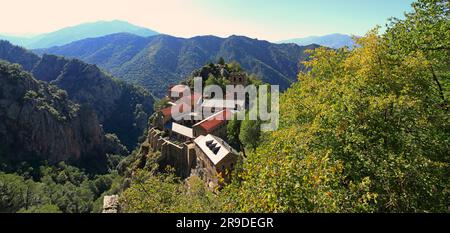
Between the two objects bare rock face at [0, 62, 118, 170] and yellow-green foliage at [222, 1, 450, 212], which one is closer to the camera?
yellow-green foliage at [222, 1, 450, 212]

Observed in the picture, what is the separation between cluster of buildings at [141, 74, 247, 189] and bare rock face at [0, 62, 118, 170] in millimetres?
87715

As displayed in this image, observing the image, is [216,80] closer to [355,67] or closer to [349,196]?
[355,67]

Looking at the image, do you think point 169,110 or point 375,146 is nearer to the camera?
point 375,146

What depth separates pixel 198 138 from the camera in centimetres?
6128

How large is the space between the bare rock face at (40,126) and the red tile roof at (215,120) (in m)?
108

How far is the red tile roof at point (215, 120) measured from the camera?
214 ft

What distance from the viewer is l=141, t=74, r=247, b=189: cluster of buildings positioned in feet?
161

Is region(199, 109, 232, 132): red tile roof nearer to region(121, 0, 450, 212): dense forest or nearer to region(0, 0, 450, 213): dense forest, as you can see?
region(0, 0, 450, 213): dense forest

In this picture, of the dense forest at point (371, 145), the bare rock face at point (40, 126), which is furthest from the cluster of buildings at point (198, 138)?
the bare rock face at point (40, 126)

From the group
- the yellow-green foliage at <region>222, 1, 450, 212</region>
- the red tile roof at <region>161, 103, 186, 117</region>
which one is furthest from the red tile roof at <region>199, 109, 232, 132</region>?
the yellow-green foliage at <region>222, 1, 450, 212</region>

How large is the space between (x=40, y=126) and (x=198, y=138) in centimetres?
12164

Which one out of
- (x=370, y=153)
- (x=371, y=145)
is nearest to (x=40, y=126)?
(x=371, y=145)

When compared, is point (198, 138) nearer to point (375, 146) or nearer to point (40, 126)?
point (375, 146)
